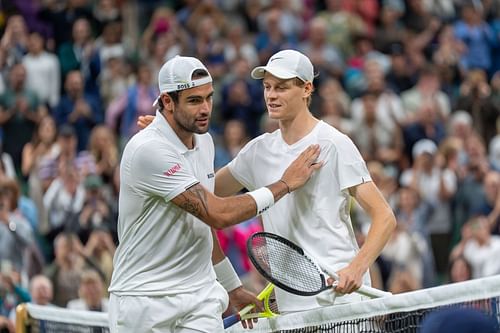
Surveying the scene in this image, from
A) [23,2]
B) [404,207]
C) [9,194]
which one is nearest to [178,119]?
[9,194]

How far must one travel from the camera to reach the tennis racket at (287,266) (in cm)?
831

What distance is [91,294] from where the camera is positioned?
14.4 metres

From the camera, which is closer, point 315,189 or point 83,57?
point 315,189

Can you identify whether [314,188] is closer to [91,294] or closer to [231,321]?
[231,321]

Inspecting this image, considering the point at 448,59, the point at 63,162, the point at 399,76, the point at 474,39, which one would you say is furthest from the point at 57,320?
the point at 474,39

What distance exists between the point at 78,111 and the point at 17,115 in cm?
94

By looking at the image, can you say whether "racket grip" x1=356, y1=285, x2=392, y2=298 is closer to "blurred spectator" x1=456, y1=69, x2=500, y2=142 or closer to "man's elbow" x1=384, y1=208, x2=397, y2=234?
"man's elbow" x1=384, y1=208, x2=397, y2=234

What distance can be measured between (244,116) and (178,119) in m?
11.6

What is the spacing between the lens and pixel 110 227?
16.7 metres

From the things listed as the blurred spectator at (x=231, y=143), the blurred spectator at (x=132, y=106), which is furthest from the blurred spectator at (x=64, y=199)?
the blurred spectator at (x=231, y=143)

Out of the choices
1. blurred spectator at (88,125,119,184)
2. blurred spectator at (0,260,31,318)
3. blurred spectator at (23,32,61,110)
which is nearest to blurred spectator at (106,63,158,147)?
blurred spectator at (88,125,119,184)

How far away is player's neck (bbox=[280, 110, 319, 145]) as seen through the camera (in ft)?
28.7

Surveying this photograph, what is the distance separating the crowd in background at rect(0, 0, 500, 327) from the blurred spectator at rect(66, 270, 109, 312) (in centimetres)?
2

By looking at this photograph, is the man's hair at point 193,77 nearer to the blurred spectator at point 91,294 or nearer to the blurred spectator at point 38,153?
the blurred spectator at point 91,294
